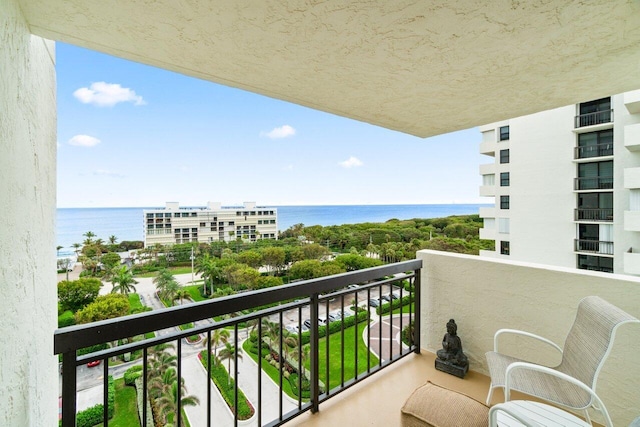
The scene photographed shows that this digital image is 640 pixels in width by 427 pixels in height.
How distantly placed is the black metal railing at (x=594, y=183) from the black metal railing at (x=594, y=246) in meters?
2.39

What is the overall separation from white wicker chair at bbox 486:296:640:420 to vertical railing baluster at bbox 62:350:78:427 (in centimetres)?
208

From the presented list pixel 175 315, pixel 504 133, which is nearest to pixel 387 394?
pixel 175 315

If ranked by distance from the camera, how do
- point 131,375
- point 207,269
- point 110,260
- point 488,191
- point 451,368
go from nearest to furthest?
1. point 451,368
2. point 131,375
3. point 110,260
4. point 207,269
5. point 488,191

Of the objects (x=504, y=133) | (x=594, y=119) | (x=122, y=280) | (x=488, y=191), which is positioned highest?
(x=504, y=133)

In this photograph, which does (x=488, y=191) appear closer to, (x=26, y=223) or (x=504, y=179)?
(x=504, y=179)

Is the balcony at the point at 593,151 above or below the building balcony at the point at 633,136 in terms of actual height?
above

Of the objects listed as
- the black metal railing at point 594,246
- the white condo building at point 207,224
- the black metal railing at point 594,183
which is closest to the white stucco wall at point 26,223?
the white condo building at point 207,224

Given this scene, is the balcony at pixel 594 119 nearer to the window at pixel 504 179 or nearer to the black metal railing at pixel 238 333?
the window at pixel 504 179

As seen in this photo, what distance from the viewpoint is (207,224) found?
51.5 ft

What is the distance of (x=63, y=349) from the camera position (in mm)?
1140

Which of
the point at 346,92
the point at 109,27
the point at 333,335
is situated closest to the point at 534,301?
the point at 346,92

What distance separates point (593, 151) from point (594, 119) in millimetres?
1460

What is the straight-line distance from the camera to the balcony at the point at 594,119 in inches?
489

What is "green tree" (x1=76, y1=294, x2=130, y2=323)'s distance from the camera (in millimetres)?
7957
